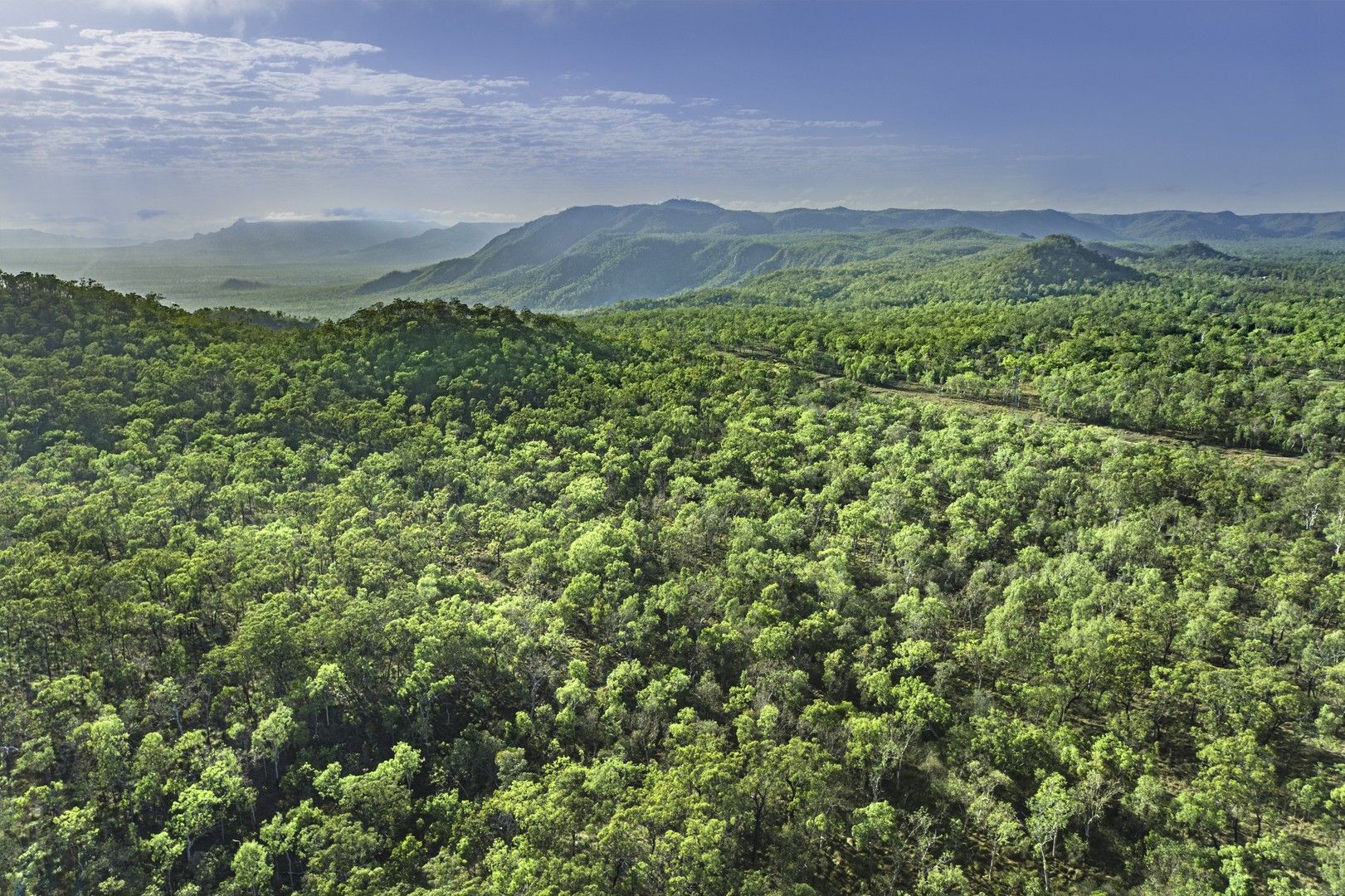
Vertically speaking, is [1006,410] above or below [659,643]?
above

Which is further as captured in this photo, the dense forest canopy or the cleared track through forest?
the cleared track through forest

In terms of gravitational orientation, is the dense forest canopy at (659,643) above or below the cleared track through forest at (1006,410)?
below

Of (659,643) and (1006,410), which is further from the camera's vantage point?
(1006,410)

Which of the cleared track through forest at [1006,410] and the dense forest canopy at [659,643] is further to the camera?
the cleared track through forest at [1006,410]

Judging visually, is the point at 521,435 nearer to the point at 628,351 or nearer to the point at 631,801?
the point at 628,351

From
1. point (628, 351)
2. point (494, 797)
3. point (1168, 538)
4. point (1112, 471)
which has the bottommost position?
point (494, 797)

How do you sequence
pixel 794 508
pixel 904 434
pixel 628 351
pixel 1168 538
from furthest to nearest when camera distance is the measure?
1. pixel 628 351
2. pixel 904 434
3. pixel 794 508
4. pixel 1168 538

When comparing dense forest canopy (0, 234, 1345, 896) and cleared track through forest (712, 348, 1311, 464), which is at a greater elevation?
cleared track through forest (712, 348, 1311, 464)

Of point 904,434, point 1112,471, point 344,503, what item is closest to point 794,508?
point 904,434
